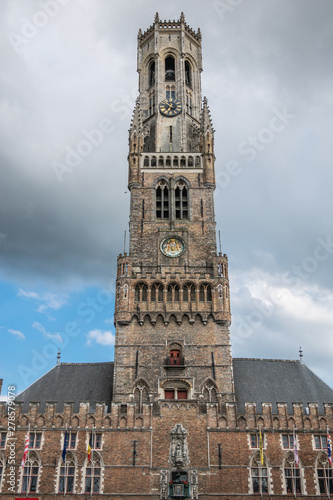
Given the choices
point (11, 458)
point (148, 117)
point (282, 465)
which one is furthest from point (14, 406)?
point (148, 117)

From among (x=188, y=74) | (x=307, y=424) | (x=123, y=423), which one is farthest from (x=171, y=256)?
(x=188, y=74)

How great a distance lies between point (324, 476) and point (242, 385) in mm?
9715

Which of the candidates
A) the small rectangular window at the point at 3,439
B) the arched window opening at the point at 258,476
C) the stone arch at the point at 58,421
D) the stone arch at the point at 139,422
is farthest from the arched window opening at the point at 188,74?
the small rectangular window at the point at 3,439

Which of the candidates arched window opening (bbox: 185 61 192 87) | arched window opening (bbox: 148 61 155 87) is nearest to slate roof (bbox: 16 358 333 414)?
arched window opening (bbox: 185 61 192 87)

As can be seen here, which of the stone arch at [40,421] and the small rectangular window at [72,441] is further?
the stone arch at [40,421]

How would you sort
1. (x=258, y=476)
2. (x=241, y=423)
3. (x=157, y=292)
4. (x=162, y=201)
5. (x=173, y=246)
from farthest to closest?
1. (x=162, y=201)
2. (x=173, y=246)
3. (x=157, y=292)
4. (x=241, y=423)
5. (x=258, y=476)

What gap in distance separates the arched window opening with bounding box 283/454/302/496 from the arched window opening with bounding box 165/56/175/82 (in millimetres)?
43878

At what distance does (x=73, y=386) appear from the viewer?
44.2 m

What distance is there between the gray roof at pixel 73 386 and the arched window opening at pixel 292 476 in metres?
15.1

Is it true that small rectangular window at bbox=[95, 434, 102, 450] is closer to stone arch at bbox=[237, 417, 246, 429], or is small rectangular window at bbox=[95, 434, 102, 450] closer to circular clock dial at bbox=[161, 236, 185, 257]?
stone arch at bbox=[237, 417, 246, 429]

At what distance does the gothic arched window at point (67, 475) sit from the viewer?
3716 centimetres

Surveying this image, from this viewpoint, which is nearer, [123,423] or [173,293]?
[123,423]

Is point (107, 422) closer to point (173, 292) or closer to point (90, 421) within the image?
point (90, 421)

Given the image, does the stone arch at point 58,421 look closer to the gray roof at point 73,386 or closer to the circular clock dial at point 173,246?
the gray roof at point 73,386
